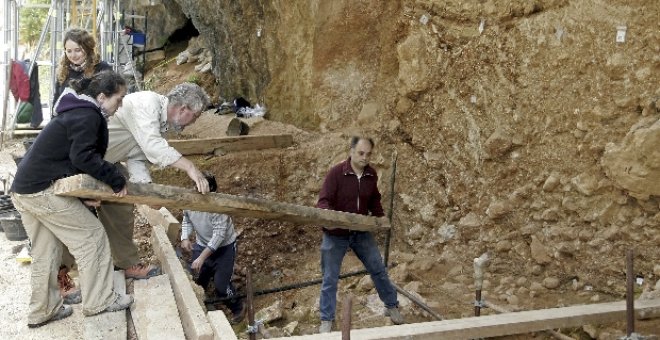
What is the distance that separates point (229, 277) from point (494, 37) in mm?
4211

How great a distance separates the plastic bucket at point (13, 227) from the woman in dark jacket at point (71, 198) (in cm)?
231

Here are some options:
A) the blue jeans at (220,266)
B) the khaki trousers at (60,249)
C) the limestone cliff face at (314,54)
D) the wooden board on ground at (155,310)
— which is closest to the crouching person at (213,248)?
the blue jeans at (220,266)

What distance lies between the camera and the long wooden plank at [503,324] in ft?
14.4

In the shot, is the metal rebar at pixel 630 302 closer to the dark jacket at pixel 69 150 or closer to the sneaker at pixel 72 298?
the dark jacket at pixel 69 150

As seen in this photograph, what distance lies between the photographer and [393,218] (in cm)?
891

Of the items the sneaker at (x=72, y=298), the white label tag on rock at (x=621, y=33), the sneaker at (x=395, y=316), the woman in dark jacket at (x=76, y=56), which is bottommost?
the sneaker at (x=395, y=316)

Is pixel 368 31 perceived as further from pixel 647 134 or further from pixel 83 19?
pixel 83 19

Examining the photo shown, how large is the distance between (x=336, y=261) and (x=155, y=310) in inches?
72.6

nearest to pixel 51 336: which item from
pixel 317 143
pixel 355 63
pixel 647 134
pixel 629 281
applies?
pixel 629 281

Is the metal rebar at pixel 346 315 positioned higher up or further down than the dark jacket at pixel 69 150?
further down

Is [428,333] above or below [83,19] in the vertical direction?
below

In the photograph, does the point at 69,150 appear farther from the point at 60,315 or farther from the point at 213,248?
the point at 213,248

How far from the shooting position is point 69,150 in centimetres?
404

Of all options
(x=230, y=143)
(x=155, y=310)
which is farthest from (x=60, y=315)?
(x=230, y=143)
